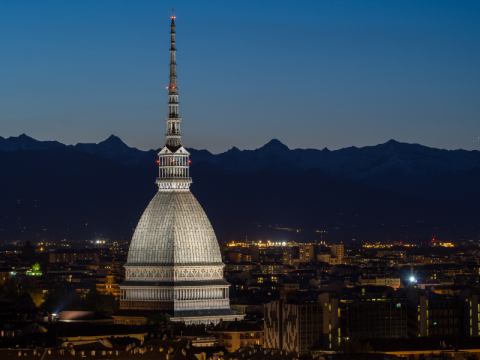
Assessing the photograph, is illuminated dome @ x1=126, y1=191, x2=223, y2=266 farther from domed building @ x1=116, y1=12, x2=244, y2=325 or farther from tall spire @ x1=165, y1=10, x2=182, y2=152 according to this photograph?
tall spire @ x1=165, y1=10, x2=182, y2=152

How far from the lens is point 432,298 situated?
4028 inches

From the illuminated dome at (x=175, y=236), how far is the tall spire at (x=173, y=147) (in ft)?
8.10

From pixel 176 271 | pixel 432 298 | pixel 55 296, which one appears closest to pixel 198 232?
pixel 176 271

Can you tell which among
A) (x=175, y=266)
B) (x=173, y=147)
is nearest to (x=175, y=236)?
(x=175, y=266)

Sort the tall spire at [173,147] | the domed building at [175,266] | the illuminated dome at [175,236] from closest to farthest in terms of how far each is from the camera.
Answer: the domed building at [175,266] < the illuminated dome at [175,236] < the tall spire at [173,147]

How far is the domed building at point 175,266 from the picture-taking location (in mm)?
114188

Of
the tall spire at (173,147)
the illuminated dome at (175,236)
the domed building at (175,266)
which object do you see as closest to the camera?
the domed building at (175,266)

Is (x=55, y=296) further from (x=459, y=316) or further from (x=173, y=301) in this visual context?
(x=459, y=316)

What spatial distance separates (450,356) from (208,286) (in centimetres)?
3813

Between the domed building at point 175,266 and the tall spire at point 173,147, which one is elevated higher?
the tall spire at point 173,147

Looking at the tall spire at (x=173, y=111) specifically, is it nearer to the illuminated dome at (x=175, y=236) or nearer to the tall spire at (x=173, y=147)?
the tall spire at (x=173, y=147)

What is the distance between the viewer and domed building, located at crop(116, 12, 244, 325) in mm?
114188

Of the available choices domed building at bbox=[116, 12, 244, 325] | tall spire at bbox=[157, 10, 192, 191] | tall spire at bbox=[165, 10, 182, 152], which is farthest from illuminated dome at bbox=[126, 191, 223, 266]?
tall spire at bbox=[165, 10, 182, 152]

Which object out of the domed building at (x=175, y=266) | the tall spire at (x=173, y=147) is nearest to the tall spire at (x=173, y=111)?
the tall spire at (x=173, y=147)
